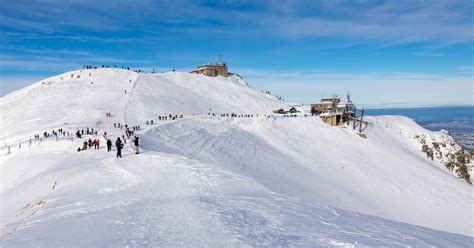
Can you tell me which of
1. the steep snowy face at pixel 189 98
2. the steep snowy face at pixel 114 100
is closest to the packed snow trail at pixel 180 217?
the steep snowy face at pixel 114 100

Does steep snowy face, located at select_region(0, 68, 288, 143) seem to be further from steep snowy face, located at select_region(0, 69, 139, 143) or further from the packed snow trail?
the packed snow trail

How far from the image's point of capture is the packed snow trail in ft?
28.4

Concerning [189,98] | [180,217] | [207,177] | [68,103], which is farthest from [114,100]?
[180,217]

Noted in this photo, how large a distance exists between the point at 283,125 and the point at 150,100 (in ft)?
75.9

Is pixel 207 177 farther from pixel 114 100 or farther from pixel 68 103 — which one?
pixel 68 103

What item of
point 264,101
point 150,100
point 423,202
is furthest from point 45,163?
point 264,101

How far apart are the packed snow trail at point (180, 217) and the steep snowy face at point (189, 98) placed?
→ 3264cm

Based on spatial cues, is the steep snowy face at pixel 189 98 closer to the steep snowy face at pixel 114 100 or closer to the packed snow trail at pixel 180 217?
the steep snowy face at pixel 114 100

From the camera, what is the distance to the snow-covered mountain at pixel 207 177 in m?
9.55

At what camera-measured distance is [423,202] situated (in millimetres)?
35719

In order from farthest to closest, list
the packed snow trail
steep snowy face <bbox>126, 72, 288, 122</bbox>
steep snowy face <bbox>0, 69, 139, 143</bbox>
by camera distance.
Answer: steep snowy face <bbox>126, 72, 288, 122</bbox> → steep snowy face <bbox>0, 69, 139, 143</bbox> → the packed snow trail

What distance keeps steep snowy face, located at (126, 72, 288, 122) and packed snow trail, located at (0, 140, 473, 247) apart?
3264 centimetres

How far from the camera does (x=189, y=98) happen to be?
7256cm

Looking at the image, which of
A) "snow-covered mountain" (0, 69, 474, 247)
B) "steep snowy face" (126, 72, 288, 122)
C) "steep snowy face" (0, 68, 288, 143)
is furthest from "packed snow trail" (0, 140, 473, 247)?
"steep snowy face" (126, 72, 288, 122)
